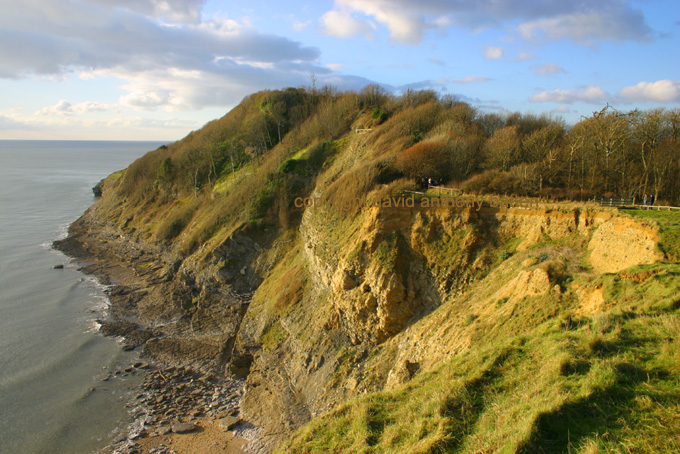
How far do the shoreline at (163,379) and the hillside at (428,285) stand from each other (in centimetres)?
34

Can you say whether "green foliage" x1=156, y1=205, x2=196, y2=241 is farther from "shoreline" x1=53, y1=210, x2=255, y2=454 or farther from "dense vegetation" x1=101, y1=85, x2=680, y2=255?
"shoreline" x1=53, y1=210, x2=255, y2=454

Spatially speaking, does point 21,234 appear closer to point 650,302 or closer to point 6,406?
point 6,406

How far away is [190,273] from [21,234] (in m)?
38.4

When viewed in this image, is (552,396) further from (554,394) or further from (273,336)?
(273,336)

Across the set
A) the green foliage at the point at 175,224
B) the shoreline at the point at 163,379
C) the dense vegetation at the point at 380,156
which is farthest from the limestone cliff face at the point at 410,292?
A: the green foliage at the point at 175,224

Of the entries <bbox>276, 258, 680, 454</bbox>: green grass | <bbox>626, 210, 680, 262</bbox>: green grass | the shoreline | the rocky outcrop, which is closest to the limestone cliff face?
the rocky outcrop

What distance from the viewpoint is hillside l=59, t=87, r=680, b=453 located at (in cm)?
981

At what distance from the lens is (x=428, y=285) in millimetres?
20812

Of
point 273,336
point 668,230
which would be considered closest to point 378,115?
point 273,336

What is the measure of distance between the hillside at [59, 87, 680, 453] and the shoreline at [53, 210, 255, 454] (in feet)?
1.12

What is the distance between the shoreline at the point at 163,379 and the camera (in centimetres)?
2036

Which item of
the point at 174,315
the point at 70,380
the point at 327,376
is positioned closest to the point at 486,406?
the point at 327,376

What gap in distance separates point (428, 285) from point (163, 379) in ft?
57.8

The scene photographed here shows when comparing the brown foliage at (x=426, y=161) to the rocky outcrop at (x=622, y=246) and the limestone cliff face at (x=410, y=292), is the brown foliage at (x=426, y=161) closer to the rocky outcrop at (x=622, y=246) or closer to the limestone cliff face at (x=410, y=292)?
the limestone cliff face at (x=410, y=292)
